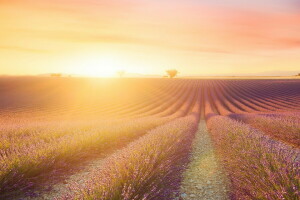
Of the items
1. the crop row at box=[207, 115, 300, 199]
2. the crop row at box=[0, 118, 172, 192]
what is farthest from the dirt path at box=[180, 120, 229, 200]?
the crop row at box=[0, 118, 172, 192]

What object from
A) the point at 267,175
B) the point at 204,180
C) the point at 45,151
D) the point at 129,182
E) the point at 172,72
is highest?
the point at 172,72

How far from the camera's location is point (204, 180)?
4543 millimetres

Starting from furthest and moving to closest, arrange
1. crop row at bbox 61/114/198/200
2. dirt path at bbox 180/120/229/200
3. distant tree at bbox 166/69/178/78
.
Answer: distant tree at bbox 166/69/178/78 → dirt path at bbox 180/120/229/200 → crop row at bbox 61/114/198/200

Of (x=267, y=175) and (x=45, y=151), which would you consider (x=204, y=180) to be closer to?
(x=267, y=175)

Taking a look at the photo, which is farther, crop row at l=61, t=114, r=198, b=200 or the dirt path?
the dirt path

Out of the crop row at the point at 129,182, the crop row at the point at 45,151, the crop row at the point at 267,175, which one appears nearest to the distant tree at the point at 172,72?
the crop row at the point at 45,151

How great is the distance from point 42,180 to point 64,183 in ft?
1.54

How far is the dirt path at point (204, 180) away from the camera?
386cm

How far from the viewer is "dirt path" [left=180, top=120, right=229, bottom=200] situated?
12.7ft

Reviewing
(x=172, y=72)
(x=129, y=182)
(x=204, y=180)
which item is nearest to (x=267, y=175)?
(x=204, y=180)

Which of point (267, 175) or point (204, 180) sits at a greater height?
point (267, 175)

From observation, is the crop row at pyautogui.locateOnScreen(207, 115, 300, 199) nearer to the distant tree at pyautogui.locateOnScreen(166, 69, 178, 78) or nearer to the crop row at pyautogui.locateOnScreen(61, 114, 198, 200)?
the crop row at pyautogui.locateOnScreen(61, 114, 198, 200)

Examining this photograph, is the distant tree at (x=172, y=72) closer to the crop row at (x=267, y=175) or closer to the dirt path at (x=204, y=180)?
the dirt path at (x=204, y=180)

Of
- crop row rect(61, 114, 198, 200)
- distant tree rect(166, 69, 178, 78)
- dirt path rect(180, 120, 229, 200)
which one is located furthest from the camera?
distant tree rect(166, 69, 178, 78)
